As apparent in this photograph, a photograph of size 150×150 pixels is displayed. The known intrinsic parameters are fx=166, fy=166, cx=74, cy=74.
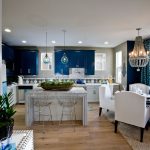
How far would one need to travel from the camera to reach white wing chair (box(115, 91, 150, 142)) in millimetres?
3334

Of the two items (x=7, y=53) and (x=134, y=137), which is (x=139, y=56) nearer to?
(x=134, y=137)

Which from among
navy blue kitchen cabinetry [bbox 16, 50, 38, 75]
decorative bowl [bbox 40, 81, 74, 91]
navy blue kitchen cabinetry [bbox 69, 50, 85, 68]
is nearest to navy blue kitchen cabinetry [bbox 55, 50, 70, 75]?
navy blue kitchen cabinetry [bbox 69, 50, 85, 68]

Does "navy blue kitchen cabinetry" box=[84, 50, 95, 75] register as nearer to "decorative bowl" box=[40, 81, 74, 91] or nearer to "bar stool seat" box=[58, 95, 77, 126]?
"bar stool seat" box=[58, 95, 77, 126]

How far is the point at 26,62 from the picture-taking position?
7.19m

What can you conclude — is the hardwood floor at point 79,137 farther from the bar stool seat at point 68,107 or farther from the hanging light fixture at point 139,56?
the hanging light fixture at point 139,56

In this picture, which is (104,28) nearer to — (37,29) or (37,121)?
(37,29)

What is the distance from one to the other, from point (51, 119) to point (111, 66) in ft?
13.9

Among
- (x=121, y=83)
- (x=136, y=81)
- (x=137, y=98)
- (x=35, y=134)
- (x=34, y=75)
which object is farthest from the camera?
(x=34, y=75)

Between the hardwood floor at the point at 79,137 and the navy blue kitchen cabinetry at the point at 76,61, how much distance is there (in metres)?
3.18

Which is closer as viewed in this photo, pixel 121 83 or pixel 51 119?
pixel 51 119

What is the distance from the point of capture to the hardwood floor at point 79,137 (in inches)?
124

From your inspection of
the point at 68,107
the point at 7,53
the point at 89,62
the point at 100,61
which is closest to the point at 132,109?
the point at 68,107

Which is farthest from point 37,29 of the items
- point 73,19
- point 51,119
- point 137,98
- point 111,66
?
point 111,66

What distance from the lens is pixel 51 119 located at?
15.5 ft
